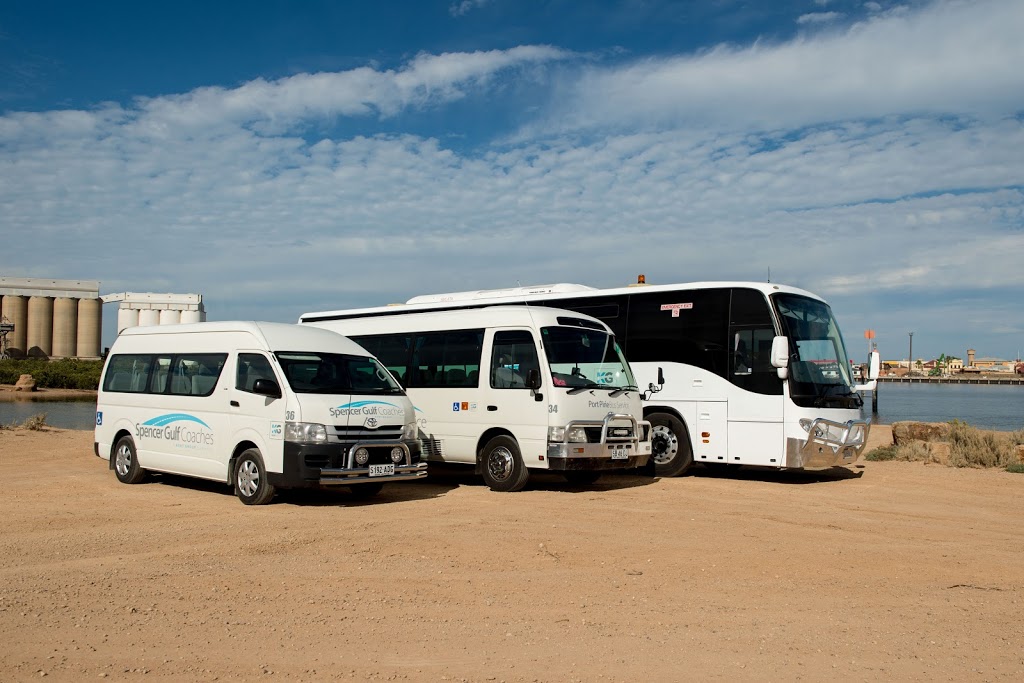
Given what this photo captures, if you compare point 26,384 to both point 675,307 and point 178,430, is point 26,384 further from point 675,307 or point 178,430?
point 675,307

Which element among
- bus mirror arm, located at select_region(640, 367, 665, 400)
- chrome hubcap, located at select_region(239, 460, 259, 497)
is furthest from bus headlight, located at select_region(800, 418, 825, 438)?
chrome hubcap, located at select_region(239, 460, 259, 497)

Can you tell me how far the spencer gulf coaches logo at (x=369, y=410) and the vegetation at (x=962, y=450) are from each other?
11.8 meters

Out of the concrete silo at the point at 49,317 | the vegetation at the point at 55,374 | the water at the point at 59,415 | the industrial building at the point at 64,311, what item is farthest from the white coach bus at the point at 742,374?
the concrete silo at the point at 49,317

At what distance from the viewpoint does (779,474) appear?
656 inches

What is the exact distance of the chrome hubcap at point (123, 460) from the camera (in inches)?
531

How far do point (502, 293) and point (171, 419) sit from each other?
685 cm

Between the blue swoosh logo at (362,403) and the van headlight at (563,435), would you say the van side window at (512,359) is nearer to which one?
the van headlight at (563,435)

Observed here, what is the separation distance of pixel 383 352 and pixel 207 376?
3.72m

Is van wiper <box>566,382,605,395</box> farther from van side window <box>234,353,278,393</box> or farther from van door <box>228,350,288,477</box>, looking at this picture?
van side window <box>234,353,278,393</box>

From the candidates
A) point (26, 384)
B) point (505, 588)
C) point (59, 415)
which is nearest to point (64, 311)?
point (26, 384)

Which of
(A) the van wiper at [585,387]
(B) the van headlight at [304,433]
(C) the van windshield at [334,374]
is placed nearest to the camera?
(B) the van headlight at [304,433]

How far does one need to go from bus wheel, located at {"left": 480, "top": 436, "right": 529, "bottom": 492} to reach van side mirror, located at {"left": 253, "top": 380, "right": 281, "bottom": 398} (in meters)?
3.44

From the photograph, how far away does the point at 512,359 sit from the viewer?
1320 cm

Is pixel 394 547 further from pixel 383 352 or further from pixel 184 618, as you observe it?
pixel 383 352
